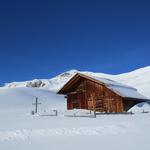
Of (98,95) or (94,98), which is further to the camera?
(98,95)

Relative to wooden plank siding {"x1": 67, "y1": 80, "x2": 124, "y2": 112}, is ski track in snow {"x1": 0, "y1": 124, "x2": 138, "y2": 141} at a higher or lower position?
lower

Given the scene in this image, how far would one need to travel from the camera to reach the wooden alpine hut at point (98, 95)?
3206 centimetres

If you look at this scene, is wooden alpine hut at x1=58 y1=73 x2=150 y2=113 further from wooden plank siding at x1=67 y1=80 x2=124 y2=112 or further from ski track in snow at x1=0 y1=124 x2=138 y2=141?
ski track in snow at x1=0 y1=124 x2=138 y2=141

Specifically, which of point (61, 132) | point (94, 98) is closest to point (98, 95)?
point (94, 98)

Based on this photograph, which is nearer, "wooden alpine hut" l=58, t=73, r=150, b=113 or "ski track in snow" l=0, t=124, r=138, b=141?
"ski track in snow" l=0, t=124, r=138, b=141

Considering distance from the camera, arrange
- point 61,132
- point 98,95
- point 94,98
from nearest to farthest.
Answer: point 61,132, point 94,98, point 98,95

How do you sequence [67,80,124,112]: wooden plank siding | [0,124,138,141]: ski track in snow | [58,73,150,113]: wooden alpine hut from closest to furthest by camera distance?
[0,124,138,141]: ski track in snow < [58,73,150,113]: wooden alpine hut < [67,80,124,112]: wooden plank siding

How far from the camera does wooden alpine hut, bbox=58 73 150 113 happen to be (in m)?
32.1

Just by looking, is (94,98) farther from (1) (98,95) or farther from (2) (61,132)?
(2) (61,132)

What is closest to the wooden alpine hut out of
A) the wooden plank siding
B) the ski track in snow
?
the wooden plank siding

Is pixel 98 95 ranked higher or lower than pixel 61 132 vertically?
higher

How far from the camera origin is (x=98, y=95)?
33750 millimetres

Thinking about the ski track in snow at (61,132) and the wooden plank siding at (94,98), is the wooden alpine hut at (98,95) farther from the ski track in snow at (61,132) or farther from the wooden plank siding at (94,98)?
the ski track in snow at (61,132)

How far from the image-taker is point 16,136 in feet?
43.4
